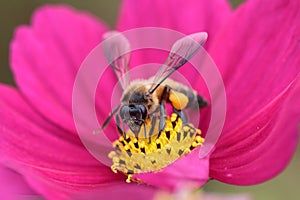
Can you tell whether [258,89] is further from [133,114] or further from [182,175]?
[182,175]

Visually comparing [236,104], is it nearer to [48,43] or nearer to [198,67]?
[198,67]

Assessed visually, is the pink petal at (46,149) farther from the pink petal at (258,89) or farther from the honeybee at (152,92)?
the pink petal at (258,89)

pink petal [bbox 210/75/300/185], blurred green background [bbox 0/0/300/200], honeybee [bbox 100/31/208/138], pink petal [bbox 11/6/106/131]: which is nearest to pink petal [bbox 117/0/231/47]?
pink petal [bbox 11/6/106/131]

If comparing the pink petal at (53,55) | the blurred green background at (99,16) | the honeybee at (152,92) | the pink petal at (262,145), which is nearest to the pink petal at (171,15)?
the pink petal at (53,55)

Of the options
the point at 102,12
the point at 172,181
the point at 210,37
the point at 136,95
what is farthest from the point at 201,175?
the point at 102,12

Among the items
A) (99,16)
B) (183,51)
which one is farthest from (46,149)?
(99,16)
